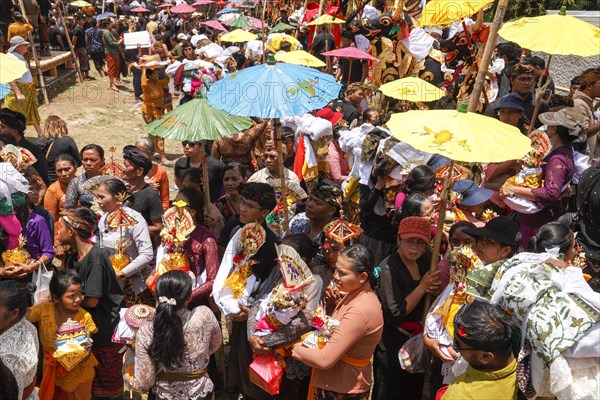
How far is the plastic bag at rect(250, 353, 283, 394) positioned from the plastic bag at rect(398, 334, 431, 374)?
2.68ft

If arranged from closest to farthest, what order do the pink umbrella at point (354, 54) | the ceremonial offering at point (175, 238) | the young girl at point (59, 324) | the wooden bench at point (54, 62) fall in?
the young girl at point (59, 324), the ceremonial offering at point (175, 238), the pink umbrella at point (354, 54), the wooden bench at point (54, 62)

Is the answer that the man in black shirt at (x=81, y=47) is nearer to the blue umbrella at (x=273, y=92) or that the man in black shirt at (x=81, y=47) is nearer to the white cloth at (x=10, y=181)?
the white cloth at (x=10, y=181)

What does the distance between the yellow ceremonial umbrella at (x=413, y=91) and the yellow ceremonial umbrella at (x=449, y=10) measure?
1.22 meters

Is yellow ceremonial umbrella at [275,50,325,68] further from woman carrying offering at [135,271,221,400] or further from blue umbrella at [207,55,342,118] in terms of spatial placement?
woman carrying offering at [135,271,221,400]

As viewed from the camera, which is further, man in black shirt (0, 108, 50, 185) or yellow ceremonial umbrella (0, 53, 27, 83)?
man in black shirt (0, 108, 50, 185)

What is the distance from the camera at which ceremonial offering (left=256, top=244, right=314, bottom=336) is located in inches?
142

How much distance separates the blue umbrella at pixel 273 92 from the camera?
3924mm

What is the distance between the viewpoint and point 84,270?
4.11 m

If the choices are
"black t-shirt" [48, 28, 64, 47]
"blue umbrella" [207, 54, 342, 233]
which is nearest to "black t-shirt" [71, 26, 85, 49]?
"black t-shirt" [48, 28, 64, 47]

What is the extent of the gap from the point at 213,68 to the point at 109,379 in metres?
8.05

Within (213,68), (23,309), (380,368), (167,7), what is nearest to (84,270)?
(23,309)

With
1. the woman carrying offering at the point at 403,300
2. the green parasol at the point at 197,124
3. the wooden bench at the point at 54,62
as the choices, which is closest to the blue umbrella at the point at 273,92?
the green parasol at the point at 197,124

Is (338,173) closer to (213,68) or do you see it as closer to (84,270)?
(84,270)

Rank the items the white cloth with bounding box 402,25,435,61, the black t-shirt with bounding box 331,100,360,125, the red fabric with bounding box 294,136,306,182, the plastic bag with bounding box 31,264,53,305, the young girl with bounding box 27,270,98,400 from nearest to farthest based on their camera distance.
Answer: the young girl with bounding box 27,270,98,400 < the plastic bag with bounding box 31,264,53,305 < the red fabric with bounding box 294,136,306,182 < the black t-shirt with bounding box 331,100,360,125 < the white cloth with bounding box 402,25,435,61
